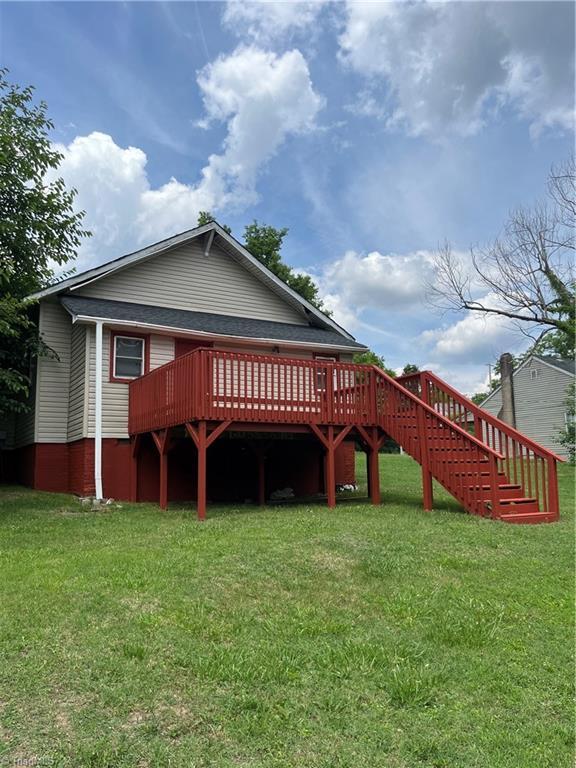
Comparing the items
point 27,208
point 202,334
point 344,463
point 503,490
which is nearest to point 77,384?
point 202,334

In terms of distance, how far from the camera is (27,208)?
36.0ft

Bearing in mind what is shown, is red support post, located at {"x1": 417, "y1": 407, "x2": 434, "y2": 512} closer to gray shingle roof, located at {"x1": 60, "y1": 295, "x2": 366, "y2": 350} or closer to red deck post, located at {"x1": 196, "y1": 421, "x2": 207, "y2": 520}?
red deck post, located at {"x1": 196, "y1": 421, "x2": 207, "y2": 520}

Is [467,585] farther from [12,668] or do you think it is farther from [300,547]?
[12,668]

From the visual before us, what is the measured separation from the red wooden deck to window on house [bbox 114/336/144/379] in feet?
2.19

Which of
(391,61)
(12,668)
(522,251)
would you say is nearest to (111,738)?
(12,668)

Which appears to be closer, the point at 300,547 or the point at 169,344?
the point at 300,547

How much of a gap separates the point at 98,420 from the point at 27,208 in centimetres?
432

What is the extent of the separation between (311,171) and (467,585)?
15043 millimetres

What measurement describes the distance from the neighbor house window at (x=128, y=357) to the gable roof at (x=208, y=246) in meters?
1.70

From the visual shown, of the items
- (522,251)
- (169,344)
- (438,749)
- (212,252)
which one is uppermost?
(522,251)

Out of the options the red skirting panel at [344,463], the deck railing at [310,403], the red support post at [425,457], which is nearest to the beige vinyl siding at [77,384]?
the deck railing at [310,403]

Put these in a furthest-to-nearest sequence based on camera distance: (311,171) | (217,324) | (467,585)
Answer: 1. (311,171)
2. (217,324)
3. (467,585)

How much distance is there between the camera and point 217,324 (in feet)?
45.0

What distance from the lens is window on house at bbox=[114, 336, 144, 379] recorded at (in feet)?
40.9
